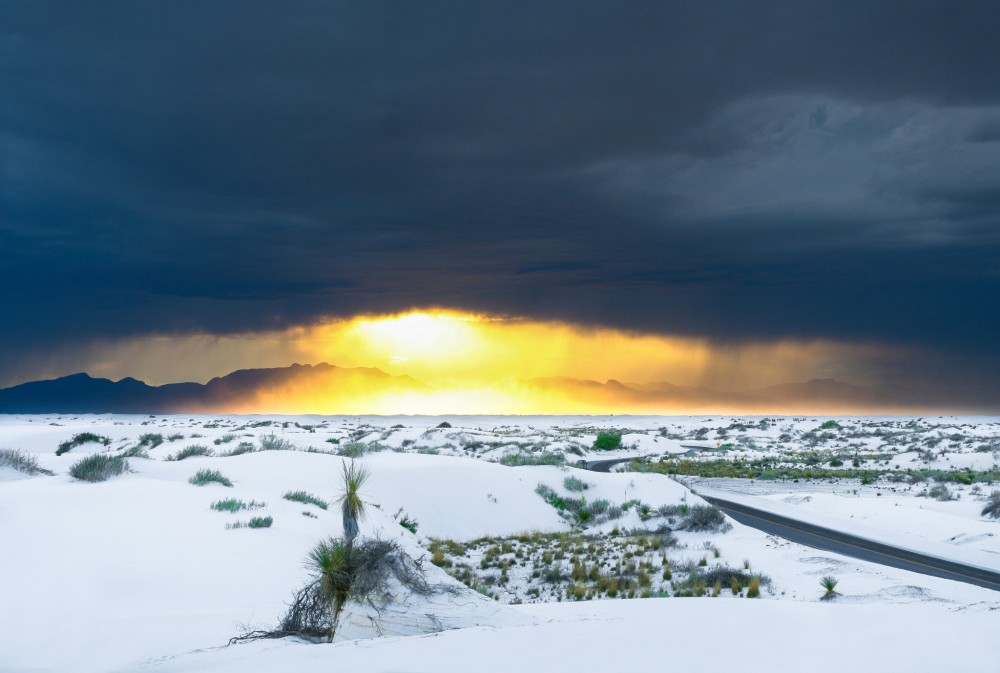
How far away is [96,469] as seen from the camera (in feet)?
66.2

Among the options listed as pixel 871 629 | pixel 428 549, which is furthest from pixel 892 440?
pixel 871 629

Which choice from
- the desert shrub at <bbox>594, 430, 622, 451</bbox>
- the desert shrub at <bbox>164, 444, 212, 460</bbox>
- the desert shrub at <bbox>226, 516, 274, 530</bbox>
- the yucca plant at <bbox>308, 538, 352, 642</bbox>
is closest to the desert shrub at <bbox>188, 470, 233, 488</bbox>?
the desert shrub at <bbox>226, 516, 274, 530</bbox>

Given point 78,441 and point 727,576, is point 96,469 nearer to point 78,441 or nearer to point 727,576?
point 727,576

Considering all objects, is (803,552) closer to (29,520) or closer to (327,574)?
(327,574)

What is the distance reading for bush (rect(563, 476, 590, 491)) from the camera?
38.0m

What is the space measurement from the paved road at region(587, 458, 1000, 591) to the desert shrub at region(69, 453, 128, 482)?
2175 cm

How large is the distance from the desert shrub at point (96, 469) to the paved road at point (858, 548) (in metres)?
21.8

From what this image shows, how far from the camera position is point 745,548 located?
23953 millimetres

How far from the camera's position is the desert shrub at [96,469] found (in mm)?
19759

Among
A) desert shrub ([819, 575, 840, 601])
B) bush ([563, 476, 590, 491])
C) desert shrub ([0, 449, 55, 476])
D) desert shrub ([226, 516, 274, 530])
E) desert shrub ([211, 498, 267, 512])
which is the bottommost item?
desert shrub ([819, 575, 840, 601])

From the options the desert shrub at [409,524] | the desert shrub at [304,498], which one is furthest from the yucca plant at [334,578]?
the desert shrub at [409,524]

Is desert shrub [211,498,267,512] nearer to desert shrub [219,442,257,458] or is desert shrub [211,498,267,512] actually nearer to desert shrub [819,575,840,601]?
desert shrub [819,575,840,601]

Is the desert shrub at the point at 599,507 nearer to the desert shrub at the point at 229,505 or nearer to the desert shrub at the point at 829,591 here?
the desert shrub at the point at 829,591

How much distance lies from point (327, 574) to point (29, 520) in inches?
362
